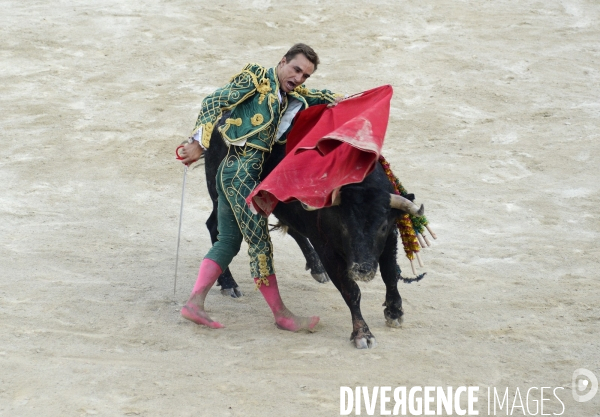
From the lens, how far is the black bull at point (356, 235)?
4.23 metres

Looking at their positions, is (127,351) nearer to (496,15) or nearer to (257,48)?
(257,48)

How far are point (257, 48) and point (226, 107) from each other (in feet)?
18.4

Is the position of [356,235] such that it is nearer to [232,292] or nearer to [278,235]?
[232,292]

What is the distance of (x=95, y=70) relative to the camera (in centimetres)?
942

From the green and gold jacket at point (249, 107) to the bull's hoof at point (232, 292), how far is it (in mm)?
1078

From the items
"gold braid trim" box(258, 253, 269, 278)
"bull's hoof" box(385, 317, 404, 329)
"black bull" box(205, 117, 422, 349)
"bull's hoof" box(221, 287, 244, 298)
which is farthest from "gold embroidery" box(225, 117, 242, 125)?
"bull's hoof" box(385, 317, 404, 329)

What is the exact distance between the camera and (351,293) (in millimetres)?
4473

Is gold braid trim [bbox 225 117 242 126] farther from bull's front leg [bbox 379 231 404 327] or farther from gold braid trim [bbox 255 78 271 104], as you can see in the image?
bull's front leg [bbox 379 231 404 327]

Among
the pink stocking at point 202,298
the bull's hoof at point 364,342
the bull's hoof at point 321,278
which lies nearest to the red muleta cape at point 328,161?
the pink stocking at point 202,298

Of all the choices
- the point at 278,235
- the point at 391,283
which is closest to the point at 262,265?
the point at 391,283

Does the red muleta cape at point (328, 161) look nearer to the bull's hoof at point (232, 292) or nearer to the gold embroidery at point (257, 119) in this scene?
the gold embroidery at point (257, 119)

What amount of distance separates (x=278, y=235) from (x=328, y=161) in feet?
7.43

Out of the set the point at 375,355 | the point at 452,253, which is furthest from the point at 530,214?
the point at 375,355

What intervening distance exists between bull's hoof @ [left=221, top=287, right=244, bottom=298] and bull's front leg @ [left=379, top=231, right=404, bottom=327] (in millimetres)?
1002
